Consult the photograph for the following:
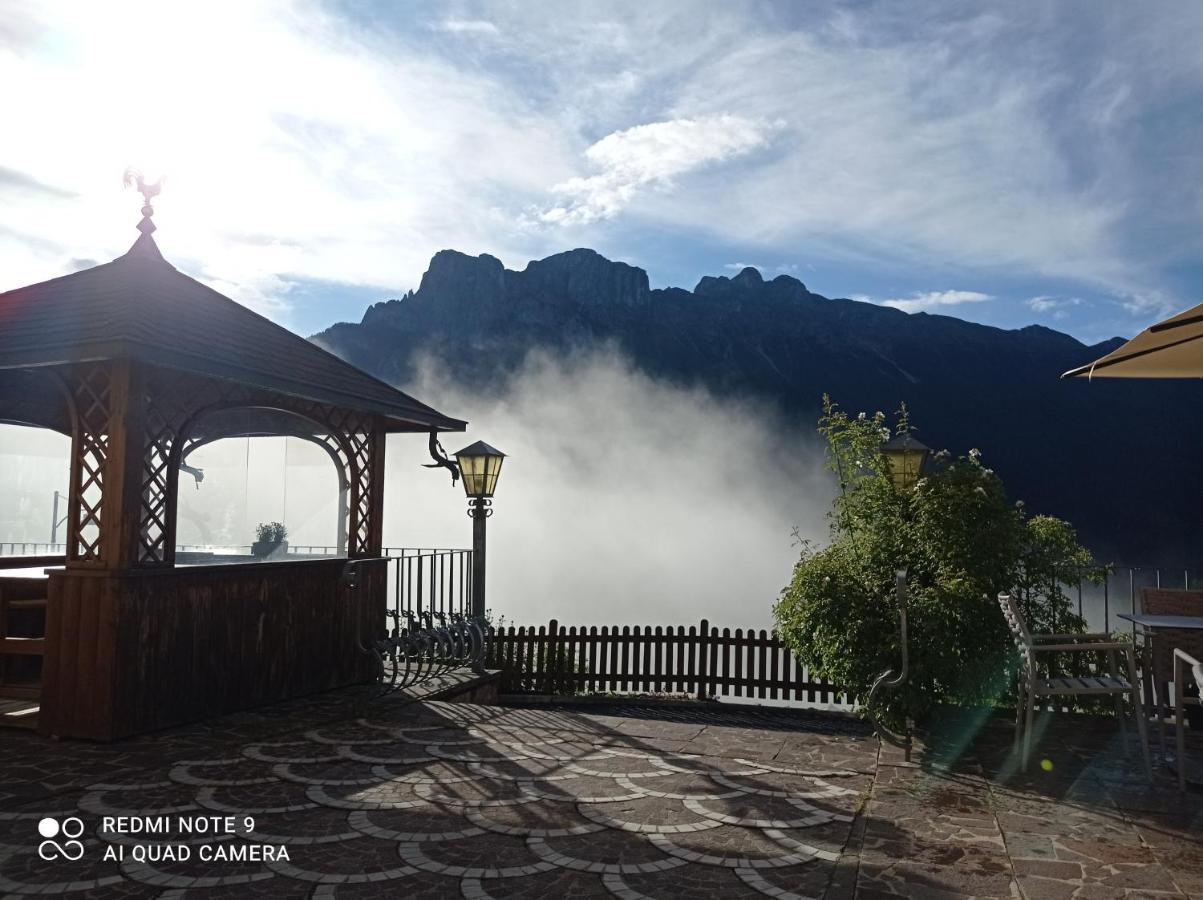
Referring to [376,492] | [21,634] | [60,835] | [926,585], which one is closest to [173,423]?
[376,492]

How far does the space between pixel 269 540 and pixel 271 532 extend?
0.35 ft

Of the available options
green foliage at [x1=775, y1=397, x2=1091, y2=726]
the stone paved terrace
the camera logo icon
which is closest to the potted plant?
the stone paved terrace

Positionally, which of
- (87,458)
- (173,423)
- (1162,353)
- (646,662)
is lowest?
(646,662)

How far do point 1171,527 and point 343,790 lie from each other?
7021 centimetres

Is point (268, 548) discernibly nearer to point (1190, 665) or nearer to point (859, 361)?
point (1190, 665)

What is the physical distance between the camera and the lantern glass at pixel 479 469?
28.8 ft

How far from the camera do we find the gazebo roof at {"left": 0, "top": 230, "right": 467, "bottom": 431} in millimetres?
5594

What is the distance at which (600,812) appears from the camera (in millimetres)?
4312

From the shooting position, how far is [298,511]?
8.16m

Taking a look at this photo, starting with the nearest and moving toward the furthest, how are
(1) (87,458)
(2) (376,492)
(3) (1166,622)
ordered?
1. (3) (1166,622)
2. (1) (87,458)
3. (2) (376,492)

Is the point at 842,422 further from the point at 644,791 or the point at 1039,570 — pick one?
the point at 644,791

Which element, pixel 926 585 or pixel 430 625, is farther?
pixel 430 625

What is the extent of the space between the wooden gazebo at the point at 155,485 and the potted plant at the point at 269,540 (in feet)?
0.99

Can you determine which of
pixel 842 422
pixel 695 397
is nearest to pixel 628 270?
pixel 695 397
